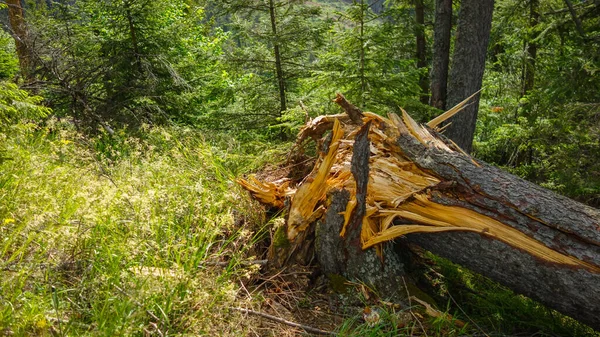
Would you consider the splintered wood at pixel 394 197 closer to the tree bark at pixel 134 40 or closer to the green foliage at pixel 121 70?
the green foliage at pixel 121 70

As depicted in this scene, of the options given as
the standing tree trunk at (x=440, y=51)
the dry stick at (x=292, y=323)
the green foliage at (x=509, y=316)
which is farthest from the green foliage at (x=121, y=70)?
the green foliage at (x=509, y=316)

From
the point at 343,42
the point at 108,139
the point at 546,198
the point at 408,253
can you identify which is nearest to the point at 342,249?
the point at 408,253

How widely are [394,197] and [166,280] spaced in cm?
186

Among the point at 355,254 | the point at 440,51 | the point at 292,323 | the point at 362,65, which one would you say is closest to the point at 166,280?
the point at 292,323

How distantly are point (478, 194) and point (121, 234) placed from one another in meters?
2.56

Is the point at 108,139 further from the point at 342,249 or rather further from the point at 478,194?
the point at 478,194

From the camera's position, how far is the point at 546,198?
9.83ft

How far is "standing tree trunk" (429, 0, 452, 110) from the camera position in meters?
7.42

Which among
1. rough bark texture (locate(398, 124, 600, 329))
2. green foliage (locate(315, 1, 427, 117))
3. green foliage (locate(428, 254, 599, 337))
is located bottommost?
green foliage (locate(428, 254, 599, 337))

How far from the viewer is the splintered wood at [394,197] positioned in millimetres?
3027

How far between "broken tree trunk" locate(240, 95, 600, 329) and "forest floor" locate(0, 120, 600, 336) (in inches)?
10.9

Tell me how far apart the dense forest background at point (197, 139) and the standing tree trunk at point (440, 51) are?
27mm

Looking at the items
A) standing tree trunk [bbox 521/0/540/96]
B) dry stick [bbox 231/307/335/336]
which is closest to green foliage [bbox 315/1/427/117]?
dry stick [bbox 231/307/335/336]

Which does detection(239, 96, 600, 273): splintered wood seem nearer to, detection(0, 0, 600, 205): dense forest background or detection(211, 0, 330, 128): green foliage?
detection(0, 0, 600, 205): dense forest background
